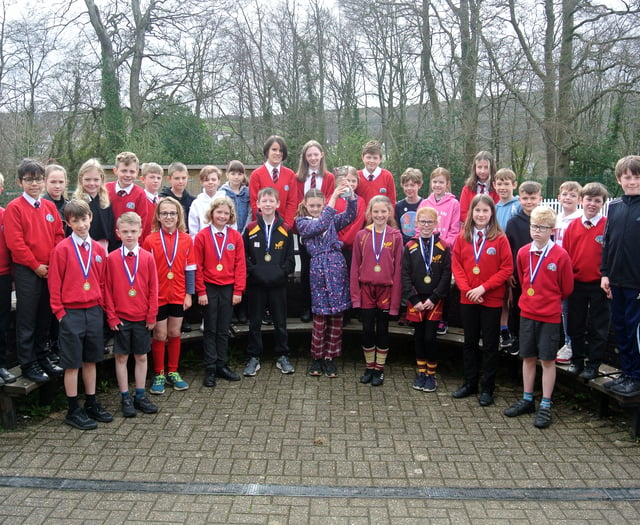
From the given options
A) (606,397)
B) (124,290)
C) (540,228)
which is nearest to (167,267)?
(124,290)

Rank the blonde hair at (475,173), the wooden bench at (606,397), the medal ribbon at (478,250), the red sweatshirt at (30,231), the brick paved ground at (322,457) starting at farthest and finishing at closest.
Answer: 1. the blonde hair at (475,173)
2. the medal ribbon at (478,250)
3. the red sweatshirt at (30,231)
4. the wooden bench at (606,397)
5. the brick paved ground at (322,457)

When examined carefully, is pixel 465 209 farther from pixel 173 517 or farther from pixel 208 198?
pixel 173 517

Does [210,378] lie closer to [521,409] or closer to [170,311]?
[170,311]

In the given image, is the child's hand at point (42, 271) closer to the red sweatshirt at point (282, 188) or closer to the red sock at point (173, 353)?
the red sock at point (173, 353)

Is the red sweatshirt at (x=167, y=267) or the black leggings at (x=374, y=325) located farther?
the black leggings at (x=374, y=325)

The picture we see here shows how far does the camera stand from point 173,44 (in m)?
24.0

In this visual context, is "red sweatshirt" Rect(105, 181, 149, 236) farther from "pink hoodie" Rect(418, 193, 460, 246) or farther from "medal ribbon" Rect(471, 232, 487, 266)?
"medal ribbon" Rect(471, 232, 487, 266)

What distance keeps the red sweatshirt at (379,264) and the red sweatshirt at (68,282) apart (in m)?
2.35

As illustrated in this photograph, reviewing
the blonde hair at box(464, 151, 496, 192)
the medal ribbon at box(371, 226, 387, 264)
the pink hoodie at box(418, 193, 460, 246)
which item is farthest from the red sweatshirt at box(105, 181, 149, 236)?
the blonde hair at box(464, 151, 496, 192)

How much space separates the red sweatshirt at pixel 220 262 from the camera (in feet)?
17.7

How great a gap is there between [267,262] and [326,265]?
0.59 m

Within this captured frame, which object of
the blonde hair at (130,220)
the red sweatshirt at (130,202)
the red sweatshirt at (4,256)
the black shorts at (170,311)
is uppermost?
the red sweatshirt at (130,202)

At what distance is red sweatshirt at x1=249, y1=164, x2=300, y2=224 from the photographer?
615 centimetres

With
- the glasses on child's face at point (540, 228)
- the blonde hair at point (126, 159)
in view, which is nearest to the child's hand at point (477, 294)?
the glasses on child's face at point (540, 228)
